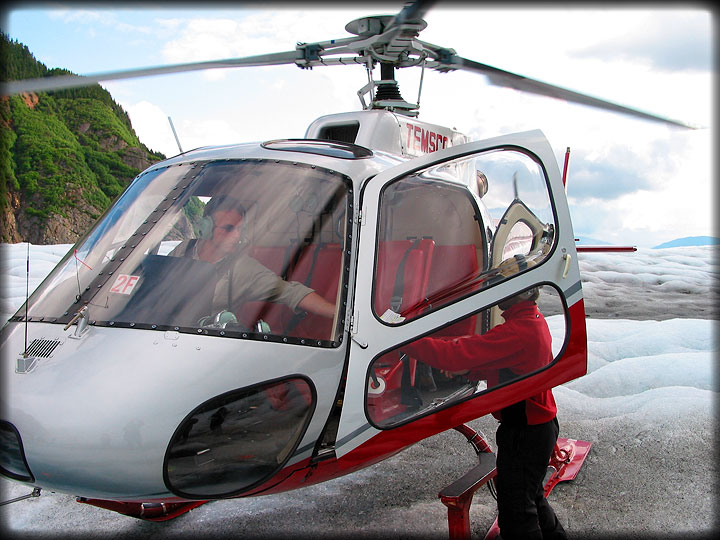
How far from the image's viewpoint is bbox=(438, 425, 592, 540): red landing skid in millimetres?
2957

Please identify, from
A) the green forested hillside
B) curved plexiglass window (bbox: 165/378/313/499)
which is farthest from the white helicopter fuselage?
the green forested hillside

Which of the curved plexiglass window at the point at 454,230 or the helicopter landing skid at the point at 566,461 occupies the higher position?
the curved plexiglass window at the point at 454,230

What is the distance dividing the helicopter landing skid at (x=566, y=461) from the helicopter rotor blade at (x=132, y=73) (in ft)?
12.0

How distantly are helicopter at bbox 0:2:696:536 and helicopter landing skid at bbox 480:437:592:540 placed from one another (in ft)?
5.68

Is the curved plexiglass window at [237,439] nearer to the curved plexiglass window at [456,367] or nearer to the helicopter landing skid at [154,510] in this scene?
the curved plexiglass window at [456,367]

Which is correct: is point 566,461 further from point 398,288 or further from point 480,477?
point 398,288

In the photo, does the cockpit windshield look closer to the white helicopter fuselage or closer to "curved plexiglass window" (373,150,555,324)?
the white helicopter fuselage

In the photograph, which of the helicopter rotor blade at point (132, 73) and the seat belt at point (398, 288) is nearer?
the seat belt at point (398, 288)

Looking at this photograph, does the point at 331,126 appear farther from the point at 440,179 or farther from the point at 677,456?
the point at 677,456

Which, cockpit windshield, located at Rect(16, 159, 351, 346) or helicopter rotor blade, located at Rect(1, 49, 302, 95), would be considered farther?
helicopter rotor blade, located at Rect(1, 49, 302, 95)

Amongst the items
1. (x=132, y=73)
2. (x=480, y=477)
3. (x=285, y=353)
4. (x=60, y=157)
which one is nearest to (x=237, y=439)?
(x=285, y=353)

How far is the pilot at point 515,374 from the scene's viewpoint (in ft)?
8.43

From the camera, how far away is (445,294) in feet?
8.64

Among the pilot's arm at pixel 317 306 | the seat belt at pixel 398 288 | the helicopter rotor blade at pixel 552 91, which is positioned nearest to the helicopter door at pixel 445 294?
the seat belt at pixel 398 288
